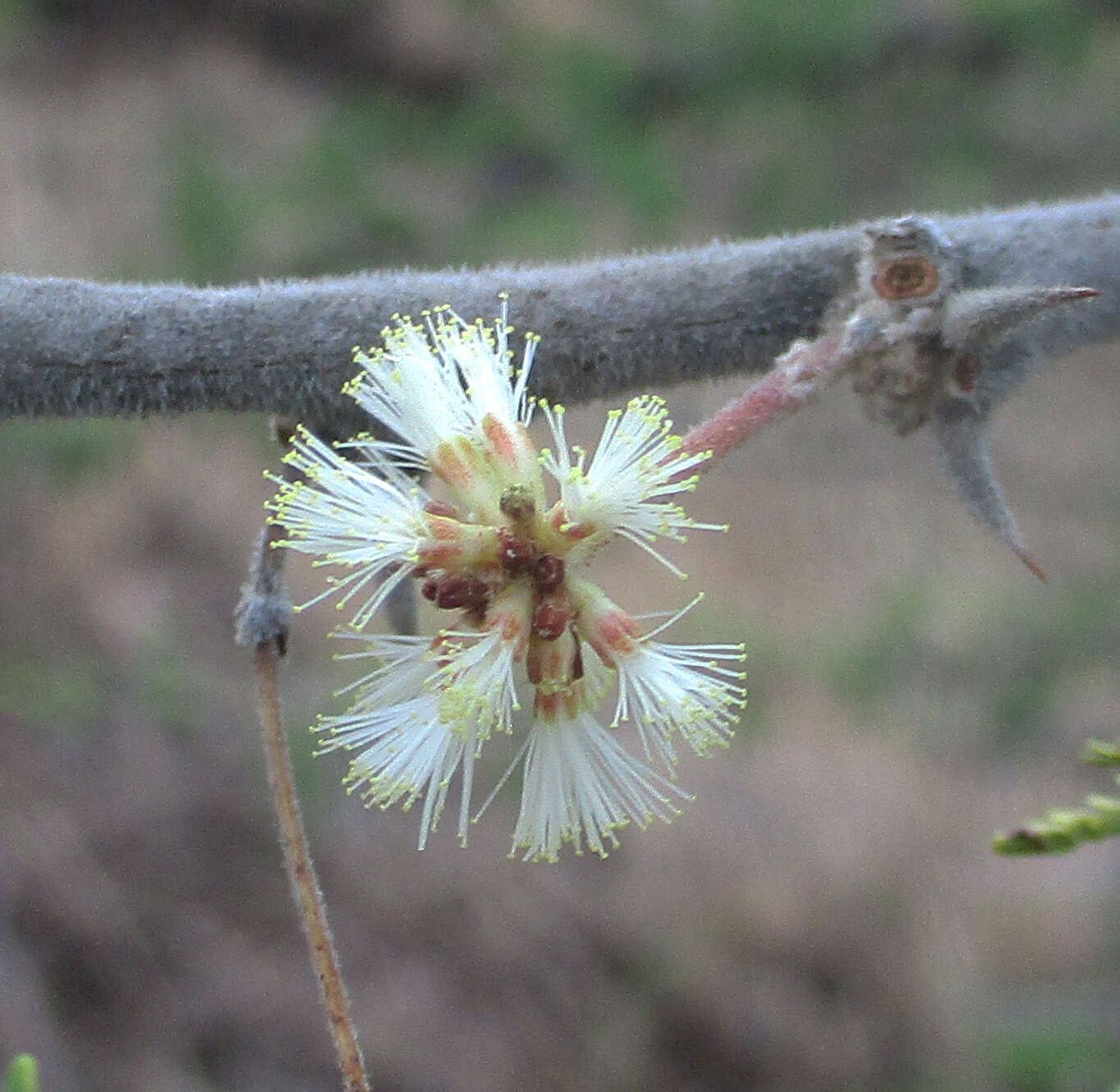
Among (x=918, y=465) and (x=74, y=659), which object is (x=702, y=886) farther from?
(x=918, y=465)

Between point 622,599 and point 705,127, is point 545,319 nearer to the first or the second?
point 622,599

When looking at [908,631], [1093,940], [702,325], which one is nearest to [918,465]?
[908,631]


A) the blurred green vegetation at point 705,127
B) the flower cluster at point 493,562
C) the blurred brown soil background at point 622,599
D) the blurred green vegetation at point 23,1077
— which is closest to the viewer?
the blurred green vegetation at point 23,1077

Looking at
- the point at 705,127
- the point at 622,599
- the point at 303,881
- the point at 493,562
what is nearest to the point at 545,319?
the point at 493,562

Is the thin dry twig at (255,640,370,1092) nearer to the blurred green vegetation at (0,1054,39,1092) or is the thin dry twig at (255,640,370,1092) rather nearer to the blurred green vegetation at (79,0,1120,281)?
the blurred green vegetation at (0,1054,39,1092)

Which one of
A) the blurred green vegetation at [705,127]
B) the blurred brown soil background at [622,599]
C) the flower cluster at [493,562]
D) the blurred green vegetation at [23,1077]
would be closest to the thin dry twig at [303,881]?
the flower cluster at [493,562]

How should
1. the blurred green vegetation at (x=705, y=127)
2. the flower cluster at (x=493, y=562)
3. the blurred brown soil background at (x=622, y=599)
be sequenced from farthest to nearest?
the blurred green vegetation at (x=705, y=127) → the blurred brown soil background at (x=622, y=599) → the flower cluster at (x=493, y=562)

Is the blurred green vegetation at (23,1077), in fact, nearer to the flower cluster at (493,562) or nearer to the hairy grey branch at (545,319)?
the flower cluster at (493,562)

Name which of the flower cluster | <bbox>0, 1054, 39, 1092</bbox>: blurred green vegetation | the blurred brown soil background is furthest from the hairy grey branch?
<bbox>0, 1054, 39, 1092</bbox>: blurred green vegetation
